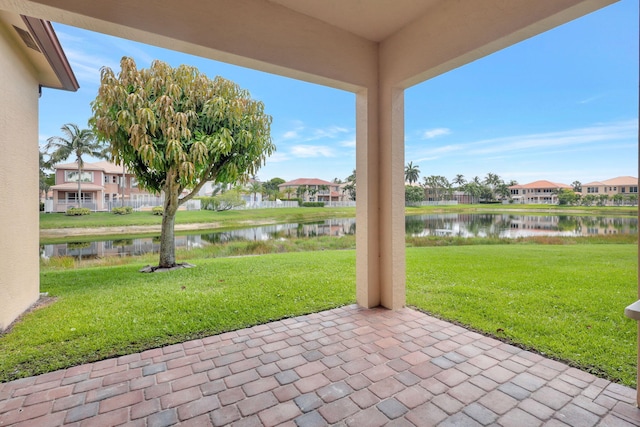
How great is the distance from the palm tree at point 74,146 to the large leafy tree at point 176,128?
489cm

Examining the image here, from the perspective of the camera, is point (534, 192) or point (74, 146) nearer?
point (74, 146)

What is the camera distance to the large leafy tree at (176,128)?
4.95 m

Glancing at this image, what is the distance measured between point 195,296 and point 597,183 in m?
18.4

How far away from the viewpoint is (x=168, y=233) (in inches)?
235

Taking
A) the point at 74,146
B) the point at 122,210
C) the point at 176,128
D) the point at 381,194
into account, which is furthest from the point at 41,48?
the point at 122,210

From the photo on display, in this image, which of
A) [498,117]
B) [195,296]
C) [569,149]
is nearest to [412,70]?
[195,296]

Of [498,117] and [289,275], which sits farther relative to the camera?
[498,117]

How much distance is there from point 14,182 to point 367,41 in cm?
411

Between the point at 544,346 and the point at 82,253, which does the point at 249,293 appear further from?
the point at 82,253

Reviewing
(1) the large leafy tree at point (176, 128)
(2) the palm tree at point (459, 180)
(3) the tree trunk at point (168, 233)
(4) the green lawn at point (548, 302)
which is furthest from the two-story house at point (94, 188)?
(2) the palm tree at point (459, 180)

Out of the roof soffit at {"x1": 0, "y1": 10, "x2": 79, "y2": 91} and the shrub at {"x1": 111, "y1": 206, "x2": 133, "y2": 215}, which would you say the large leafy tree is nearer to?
the roof soffit at {"x1": 0, "y1": 10, "x2": 79, "y2": 91}

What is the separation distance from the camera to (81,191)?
1069 cm

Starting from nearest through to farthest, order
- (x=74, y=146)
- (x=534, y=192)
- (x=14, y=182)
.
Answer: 1. (x=14, y=182)
2. (x=74, y=146)
3. (x=534, y=192)

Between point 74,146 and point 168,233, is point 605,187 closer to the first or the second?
point 168,233
